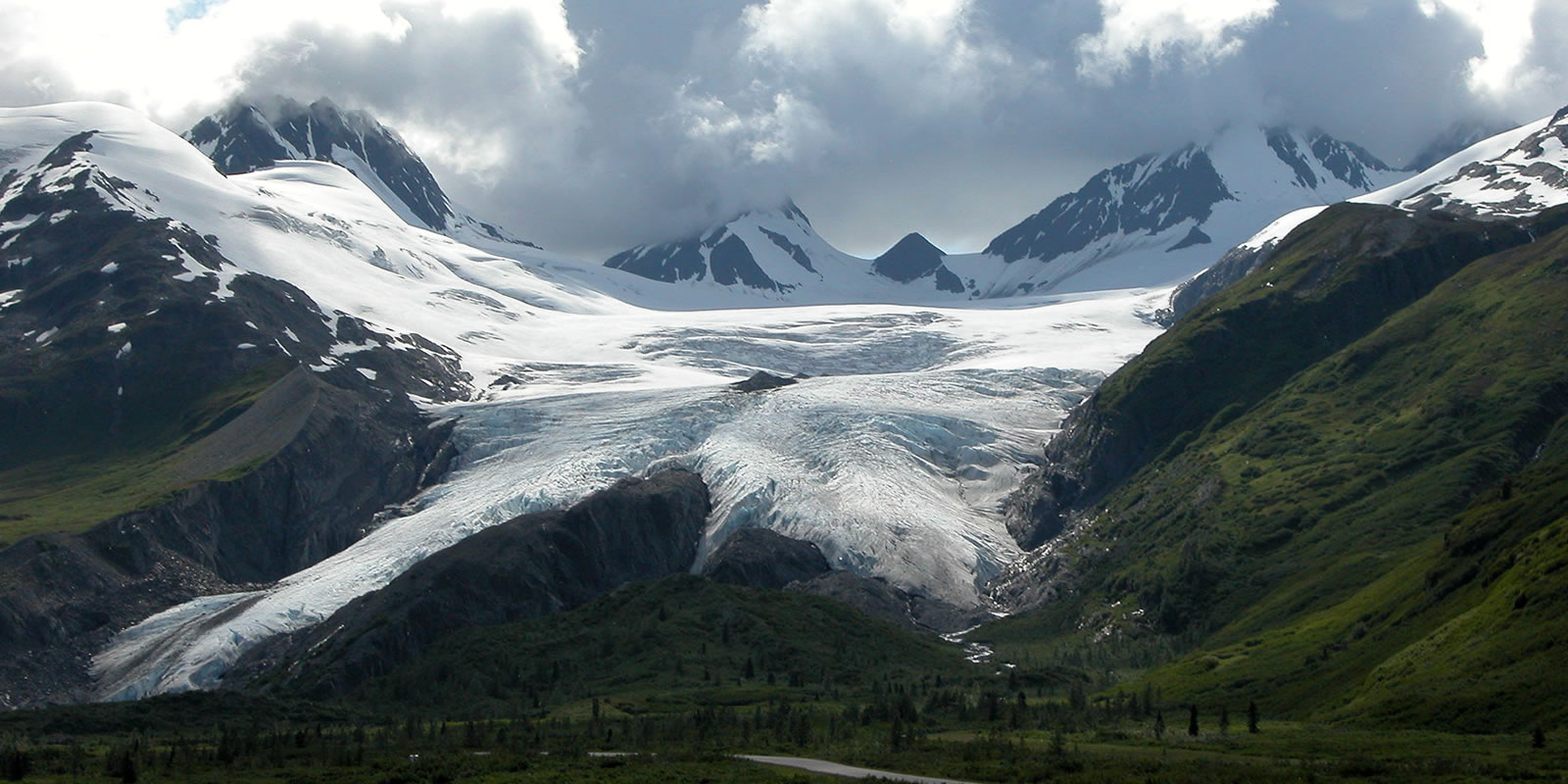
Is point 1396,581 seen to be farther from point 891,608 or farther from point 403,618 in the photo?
point 403,618

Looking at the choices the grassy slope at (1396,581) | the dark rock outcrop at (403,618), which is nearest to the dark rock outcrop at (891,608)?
the grassy slope at (1396,581)

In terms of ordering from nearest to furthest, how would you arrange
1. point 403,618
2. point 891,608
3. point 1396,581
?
point 1396,581 < point 403,618 < point 891,608

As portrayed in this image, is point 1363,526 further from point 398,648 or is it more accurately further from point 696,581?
point 398,648

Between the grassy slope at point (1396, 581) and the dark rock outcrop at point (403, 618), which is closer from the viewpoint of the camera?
the grassy slope at point (1396, 581)

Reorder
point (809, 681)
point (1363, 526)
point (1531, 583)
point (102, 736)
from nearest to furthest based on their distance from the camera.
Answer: point (1531, 583) < point (102, 736) < point (809, 681) < point (1363, 526)

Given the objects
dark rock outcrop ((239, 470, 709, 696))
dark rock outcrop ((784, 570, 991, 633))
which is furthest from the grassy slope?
dark rock outcrop ((239, 470, 709, 696))

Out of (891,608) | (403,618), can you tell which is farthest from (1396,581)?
(403,618)

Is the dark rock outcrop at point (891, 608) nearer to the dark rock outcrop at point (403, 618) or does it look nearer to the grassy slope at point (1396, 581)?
the grassy slope at point (1396, 581)

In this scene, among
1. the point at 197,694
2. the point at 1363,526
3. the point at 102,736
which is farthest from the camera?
the point at 1363,526

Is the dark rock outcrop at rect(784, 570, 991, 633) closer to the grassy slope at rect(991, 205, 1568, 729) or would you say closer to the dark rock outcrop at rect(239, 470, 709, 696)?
the grassy slope at rect(991, 205, 1568, 729)

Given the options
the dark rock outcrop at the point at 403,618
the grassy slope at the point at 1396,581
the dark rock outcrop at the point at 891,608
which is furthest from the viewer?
the dark rock outcrop at the point at 891,608

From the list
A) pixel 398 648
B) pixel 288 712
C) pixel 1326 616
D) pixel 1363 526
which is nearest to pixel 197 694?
pixel 288 712
